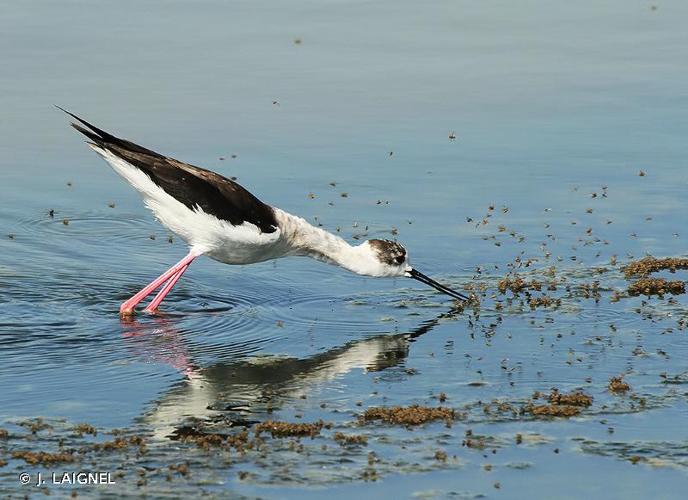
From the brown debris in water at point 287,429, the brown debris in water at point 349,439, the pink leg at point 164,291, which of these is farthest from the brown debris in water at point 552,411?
the pink leg at point 164,291

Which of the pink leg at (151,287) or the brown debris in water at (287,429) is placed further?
the pink leg at (151,287)

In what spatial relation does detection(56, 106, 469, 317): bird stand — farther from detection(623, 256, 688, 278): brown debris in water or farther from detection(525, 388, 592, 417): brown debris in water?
detection(525, 388, 592, 417): brown debris in water

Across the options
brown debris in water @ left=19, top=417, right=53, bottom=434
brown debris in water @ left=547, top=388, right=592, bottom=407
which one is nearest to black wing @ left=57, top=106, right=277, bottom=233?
brown debris in water @ left=19, top=417, right=53, bottom=434

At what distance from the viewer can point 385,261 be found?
12.7 m

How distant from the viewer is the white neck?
41.5 ft

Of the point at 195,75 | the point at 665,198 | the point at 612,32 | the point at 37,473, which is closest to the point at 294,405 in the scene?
the point at 37,473

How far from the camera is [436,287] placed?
1256 cm

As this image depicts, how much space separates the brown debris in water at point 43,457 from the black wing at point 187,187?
3981mm

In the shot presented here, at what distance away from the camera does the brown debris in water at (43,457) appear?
27.4 ft

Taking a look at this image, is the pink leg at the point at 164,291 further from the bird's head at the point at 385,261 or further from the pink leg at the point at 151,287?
the bird's head at the point at 385,261

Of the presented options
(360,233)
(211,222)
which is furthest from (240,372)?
(360,233)

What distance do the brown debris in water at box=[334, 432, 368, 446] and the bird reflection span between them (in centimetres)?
81

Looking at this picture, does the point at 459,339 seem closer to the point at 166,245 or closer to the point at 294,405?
the point at 294,405

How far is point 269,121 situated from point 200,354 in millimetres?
6944
